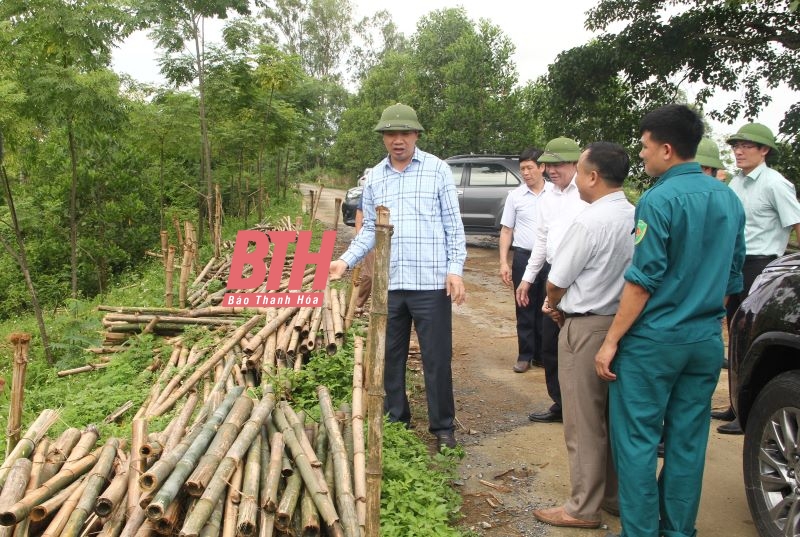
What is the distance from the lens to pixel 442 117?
20.2 metres

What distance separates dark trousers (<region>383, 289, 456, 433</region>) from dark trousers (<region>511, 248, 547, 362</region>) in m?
1.73

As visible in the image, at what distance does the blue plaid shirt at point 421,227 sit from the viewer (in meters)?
3.80

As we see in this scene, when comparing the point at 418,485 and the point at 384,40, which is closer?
the point at 418,485

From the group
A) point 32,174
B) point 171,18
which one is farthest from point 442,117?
point 32,174

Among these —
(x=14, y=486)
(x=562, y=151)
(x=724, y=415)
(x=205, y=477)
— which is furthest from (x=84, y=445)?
(x=724, y=415)

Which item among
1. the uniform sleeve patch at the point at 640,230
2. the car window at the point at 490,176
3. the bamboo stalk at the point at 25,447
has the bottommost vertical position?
the bamboo stalk at the point at 25,447

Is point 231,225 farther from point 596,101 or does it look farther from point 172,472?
point 172,472

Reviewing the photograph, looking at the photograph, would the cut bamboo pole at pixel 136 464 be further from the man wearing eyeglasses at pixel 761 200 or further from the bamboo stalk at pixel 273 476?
the man wearing eyeglasses at pixel 761 200

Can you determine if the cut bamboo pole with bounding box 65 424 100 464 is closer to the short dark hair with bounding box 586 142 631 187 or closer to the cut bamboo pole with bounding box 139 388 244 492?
the cut bamboo pole with bounding box 139 388 244 492

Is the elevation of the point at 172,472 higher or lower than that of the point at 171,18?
lower

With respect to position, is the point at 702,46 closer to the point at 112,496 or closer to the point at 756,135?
the point at 756,135

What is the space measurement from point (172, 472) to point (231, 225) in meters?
14.0

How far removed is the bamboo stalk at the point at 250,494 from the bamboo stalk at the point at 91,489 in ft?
2.12

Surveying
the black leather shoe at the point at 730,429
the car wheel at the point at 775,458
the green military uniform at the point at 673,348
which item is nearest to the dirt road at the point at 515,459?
the black leather shoe at the point at 730,429
